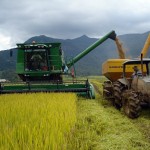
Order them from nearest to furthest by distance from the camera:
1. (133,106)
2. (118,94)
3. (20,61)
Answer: (133,106), (118,94), (20,61)

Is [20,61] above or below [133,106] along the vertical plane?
above

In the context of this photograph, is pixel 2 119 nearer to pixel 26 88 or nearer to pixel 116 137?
pixel 116 137

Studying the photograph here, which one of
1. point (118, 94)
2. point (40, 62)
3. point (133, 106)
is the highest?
point (40, 62)

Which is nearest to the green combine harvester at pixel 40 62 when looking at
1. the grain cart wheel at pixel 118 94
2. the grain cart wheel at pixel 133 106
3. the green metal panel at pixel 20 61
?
the green metal panel at pixel 20 61

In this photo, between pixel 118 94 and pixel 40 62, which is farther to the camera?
pixel 40 62

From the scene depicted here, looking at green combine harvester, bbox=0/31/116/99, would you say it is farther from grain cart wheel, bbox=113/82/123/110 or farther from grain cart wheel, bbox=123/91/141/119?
grain cart wheel, bbox=123/91/141/119

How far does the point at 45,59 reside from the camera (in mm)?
16016

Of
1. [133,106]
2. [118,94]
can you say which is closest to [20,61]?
[118,94]

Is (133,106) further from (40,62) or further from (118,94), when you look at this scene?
(40,62)

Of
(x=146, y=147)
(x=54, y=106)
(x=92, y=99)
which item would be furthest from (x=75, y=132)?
(x=92, y=99)

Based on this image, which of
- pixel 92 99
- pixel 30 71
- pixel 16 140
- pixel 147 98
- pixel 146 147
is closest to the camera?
pixel 16 140

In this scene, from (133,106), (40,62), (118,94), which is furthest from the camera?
(40,62)

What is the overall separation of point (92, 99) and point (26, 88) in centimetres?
287

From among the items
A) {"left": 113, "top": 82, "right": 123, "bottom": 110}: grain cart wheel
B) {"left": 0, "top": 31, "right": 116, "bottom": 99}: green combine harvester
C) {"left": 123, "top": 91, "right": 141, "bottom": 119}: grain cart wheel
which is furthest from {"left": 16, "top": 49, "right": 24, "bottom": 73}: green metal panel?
{"left": 123, "top": 91, "right": 141, "bottom": 119}: grain cart wheel
